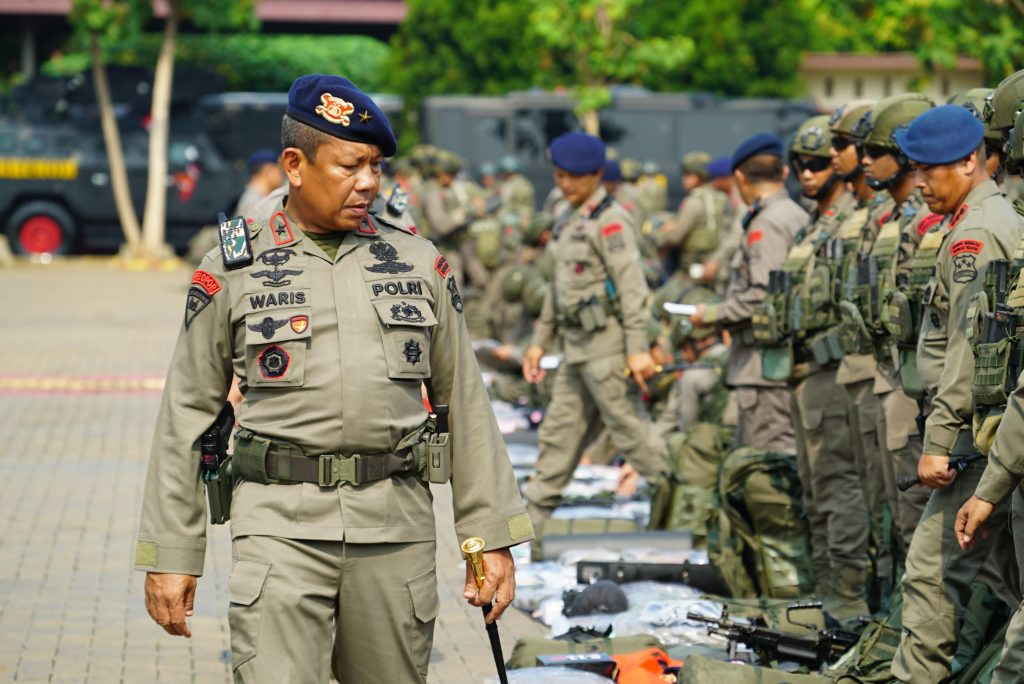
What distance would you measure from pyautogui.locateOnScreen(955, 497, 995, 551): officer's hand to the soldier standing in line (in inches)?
92.8

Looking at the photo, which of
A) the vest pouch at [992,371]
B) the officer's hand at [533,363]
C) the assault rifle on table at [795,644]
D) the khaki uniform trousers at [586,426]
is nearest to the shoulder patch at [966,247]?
the vest pouch at [992,371]

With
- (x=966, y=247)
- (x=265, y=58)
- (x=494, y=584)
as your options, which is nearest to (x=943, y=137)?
(x=966, y=247)

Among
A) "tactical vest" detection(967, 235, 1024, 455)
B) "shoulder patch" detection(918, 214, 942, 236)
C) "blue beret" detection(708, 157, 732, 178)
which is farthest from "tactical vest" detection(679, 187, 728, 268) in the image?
"tactical vest" detection(967, 235, 1024, 455)

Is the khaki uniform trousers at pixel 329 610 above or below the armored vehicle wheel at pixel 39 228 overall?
above

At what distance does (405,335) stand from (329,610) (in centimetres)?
72

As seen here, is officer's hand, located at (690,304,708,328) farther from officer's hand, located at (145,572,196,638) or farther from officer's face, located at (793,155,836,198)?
officer's hand, located at (145,572,196,638)

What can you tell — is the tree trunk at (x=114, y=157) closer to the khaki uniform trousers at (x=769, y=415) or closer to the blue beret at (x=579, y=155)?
the blue beret at (x=579, y=155)

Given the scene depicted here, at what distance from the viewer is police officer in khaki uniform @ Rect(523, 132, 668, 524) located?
8.53 meters

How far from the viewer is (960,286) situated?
5199 millimetres

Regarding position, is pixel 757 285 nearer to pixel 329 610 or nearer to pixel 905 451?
pixel 905 451

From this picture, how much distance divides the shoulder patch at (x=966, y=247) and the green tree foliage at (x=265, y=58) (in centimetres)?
3236

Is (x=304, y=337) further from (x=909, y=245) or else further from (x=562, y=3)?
(x=562, y=3)

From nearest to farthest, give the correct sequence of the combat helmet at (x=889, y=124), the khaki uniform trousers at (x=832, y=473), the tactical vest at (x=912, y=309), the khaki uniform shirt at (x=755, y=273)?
the tactical vest at (x=912, y=309) < the combat helmet at (x=889, y=124) < the khaki uniform trousers at (x=832, y=473) < the khaki uniform shirt at (x=755, y=273)

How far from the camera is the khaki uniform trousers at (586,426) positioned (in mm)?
8570
